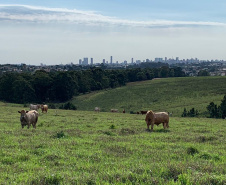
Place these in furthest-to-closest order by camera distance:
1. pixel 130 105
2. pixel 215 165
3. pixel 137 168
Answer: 1. pixel 130 105
2. pixel 215 165
3. pixel 137 168

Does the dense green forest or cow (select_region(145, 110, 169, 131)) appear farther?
the dense green forest

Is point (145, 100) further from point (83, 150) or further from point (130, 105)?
point (83, 150)

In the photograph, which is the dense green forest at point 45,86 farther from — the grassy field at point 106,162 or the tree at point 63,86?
the grassy field at point 106,162

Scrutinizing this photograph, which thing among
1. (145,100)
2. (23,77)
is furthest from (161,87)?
(23,77)

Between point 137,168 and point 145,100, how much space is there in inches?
3204

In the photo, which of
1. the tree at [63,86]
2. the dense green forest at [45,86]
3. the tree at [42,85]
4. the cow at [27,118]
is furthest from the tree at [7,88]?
the cow at [27,118]

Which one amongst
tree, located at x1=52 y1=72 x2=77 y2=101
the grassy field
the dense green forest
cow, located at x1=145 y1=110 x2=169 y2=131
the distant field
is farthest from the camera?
tree, located at x1=52 y1=72 x2=77 y2=101

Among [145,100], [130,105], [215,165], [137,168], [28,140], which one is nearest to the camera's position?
[137,168]

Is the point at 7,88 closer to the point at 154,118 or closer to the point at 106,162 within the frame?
the point at 154,118

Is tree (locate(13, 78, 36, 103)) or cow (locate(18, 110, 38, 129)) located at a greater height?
cow (locate(18, 110, 38, 129))

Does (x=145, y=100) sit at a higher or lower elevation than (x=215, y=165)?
lower

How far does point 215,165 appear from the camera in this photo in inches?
358

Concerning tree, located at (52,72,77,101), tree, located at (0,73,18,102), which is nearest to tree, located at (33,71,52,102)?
tree, located at (52,72,77,101)

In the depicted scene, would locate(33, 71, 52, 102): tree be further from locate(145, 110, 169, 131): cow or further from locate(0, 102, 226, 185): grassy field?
locate(0, 102, 226, 185): grassy field
